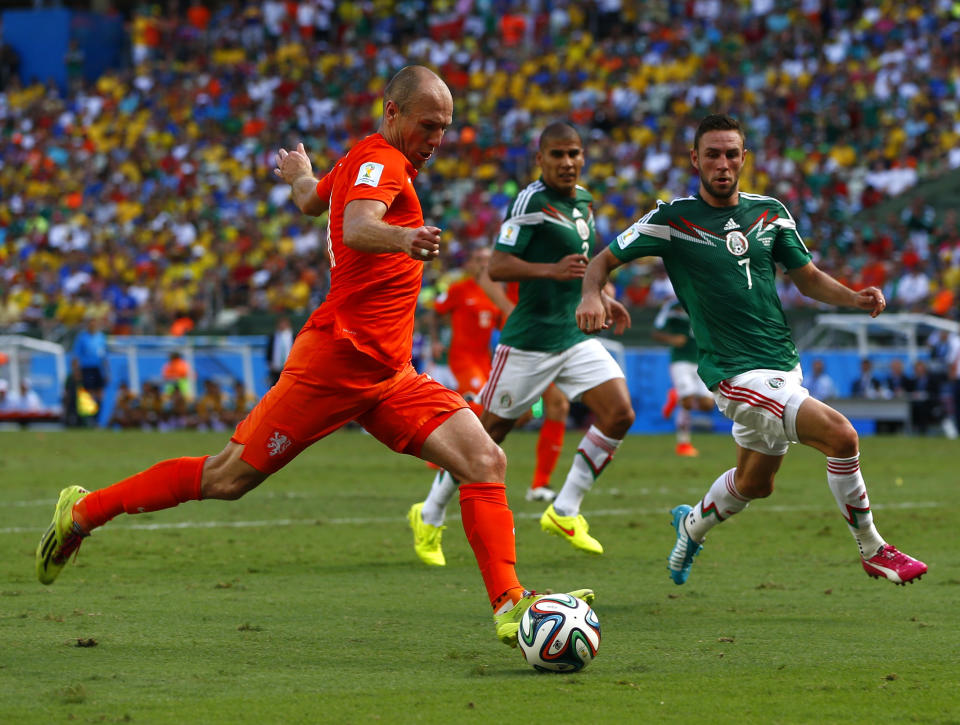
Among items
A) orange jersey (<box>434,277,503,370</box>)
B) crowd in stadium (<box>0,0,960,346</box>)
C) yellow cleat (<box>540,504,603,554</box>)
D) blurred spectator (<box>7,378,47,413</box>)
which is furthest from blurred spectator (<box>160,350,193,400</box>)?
yellow cleat (<box>540,504,603,554</box>)

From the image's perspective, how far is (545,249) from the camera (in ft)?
31.8

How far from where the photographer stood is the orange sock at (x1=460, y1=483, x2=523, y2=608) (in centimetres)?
578

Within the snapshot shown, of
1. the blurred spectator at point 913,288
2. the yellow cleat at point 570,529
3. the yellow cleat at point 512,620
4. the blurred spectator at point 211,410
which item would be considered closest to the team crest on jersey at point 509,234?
the yellow cleat at point 570,529

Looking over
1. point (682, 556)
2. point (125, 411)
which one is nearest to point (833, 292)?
point (682, 556)

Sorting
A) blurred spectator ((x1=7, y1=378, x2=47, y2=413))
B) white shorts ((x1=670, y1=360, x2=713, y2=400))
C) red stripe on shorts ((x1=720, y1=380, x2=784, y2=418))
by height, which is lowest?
blurred spectator ((x1=7, y1=378, x2=47, y2=413))

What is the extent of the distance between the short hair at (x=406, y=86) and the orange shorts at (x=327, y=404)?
1012mm

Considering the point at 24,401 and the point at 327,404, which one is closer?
the point at 327,404

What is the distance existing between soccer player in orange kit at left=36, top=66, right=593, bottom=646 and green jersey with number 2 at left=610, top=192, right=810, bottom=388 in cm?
173

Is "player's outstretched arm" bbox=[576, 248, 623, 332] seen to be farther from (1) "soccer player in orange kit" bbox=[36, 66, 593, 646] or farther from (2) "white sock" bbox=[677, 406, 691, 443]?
(2) "white sock" bbox=[677, 406, 691, 443]

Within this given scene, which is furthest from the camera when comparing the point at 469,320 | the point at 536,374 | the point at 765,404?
the point at 469,320

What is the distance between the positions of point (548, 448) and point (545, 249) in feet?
11.5

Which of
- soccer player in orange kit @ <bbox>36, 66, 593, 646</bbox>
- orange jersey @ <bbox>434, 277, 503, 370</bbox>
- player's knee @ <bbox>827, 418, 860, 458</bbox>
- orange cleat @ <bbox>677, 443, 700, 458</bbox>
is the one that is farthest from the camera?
orange cleat @ <bbox>677, 443, 700, 458</bbox>

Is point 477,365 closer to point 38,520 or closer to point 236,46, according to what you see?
point 38,520

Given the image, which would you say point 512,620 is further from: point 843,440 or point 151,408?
point 151,408
